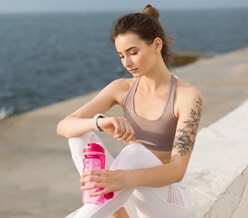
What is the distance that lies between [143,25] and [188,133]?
59 centimetres

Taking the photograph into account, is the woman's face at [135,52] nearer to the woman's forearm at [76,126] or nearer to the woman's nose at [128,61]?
the woman's nose at [128,61]

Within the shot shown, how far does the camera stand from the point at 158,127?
3109 mm

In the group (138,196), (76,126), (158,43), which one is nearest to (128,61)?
(158,43)

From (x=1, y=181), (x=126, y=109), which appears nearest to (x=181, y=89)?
(x=126, y=109)

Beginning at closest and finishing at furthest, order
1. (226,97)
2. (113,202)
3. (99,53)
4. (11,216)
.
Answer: (113,202)
(11,216)
(226,97)
(99,53)

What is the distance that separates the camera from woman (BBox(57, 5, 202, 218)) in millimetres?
2904

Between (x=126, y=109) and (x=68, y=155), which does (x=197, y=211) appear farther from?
(x=68, y=155)

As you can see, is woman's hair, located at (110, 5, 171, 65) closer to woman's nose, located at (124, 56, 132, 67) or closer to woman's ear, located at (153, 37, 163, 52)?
woman's ear, located at (153, 37, 163, 52)

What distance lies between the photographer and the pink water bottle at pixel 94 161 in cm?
281

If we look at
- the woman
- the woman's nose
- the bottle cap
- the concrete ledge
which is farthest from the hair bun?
the concrete ledge

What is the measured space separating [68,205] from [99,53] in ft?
186

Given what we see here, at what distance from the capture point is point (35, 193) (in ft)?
20.8

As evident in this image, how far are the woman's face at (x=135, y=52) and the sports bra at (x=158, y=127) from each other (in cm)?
21

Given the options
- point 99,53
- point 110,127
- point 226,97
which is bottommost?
point 110,127
